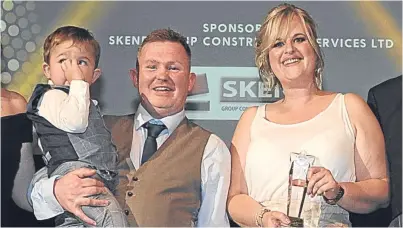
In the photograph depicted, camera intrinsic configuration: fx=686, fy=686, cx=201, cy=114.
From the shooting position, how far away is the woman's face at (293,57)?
1498 millimetres

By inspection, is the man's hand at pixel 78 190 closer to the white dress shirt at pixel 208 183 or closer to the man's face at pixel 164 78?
the white dress shirt at pixel 208 183

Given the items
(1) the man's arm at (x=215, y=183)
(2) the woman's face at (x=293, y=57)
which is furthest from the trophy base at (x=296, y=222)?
(2) the woman's face at (x=293, y=57)

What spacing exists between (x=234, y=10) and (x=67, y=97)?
42 centimetres

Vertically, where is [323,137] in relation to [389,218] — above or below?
above

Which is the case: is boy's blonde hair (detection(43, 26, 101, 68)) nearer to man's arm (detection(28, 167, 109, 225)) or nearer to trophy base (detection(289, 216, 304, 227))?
man's arm (detection(28, 167, 109, 225))

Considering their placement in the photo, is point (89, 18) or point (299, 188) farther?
point (89, 18)

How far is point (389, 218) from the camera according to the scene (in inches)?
58.5

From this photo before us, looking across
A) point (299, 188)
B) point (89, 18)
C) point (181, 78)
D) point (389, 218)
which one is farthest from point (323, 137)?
point (89, 18)

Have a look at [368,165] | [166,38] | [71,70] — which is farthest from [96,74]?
[368,165]

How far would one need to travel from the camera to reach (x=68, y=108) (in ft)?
4.69

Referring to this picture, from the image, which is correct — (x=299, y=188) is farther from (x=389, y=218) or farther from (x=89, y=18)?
(x=89, y=18)

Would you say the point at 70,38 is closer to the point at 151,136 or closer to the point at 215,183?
Answer: the point at 151,136

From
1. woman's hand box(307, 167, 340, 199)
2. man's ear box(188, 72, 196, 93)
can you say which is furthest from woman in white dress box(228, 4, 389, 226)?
man's ear box(188, 72, 196, 93)

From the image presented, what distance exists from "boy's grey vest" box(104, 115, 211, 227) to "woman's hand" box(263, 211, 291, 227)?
0.15 m
